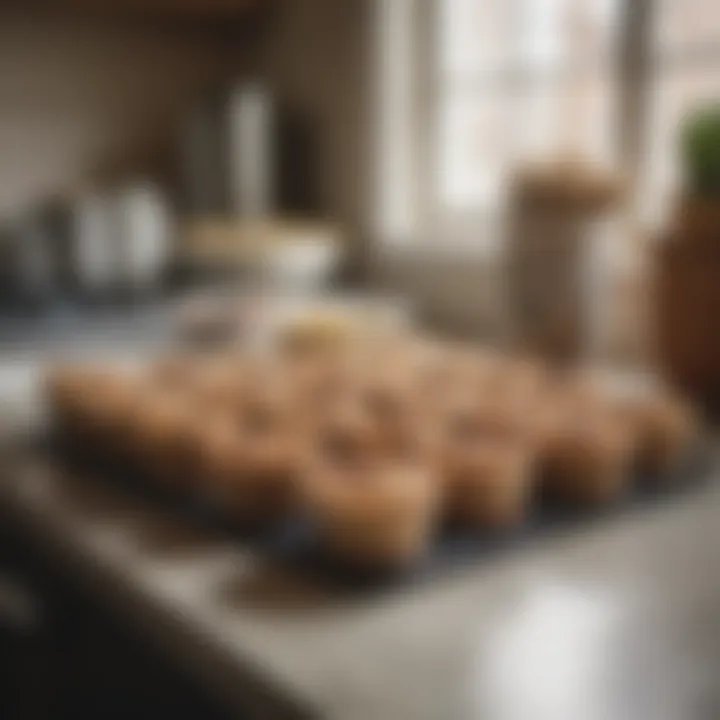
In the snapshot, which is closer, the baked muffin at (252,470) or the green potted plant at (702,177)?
the baked muffin at (252,470)

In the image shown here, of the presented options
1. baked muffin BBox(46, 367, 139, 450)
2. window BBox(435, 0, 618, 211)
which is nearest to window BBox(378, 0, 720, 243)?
window BBox(435, 0, 618, 211)

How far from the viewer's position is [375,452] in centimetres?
69

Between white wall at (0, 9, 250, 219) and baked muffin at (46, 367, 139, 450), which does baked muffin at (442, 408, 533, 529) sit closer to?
baked muffin at (46, 367, 139, 450)

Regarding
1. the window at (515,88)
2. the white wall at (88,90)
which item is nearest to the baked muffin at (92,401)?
the window at (515,88)

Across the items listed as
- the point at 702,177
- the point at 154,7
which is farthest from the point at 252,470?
the point at 154,7

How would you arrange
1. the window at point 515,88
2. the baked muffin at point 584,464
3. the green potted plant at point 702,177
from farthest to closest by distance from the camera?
the window at point 515,88 < the green potted plant at point 702,177 < the baked muffin at point 584,464

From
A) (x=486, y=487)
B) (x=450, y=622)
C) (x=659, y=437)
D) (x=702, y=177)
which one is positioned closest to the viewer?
(x=450, y=622)

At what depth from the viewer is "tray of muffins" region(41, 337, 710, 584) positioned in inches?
22.5

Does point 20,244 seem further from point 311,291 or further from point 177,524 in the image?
point 177,524

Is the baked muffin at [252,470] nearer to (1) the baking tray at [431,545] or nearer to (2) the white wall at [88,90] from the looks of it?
(1) the baking tray at [431,545]

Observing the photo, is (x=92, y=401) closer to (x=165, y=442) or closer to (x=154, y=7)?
(x=165, y=442)

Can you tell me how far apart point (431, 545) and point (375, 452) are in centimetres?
11

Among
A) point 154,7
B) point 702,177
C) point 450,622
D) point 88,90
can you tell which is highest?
point 154,7

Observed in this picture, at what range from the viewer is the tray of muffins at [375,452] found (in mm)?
573
